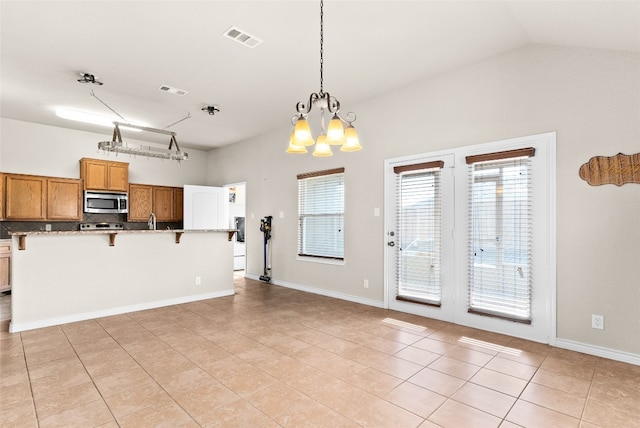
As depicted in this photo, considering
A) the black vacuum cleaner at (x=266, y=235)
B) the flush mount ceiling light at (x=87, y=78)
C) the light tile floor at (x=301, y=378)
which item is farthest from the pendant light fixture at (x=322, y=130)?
the black vacuum cleaner at (x=266, y=235)

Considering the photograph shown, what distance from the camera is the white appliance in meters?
7.47

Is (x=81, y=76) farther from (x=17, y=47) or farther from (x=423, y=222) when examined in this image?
(x=423, y=222)

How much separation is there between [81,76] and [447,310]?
5.25 metres

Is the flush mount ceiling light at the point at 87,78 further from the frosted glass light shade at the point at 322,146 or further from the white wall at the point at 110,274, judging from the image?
the frosted glass light shade at the point at 322,146

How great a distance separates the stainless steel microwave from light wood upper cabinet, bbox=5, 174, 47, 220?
647mm

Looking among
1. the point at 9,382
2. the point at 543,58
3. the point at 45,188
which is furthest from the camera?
the point at 45,188

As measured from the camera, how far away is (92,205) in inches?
256

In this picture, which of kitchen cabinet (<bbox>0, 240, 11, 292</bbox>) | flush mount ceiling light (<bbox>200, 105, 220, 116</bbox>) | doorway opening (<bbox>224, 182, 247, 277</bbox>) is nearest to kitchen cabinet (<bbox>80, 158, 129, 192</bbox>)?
kitchen cabinet (<bbox>0, 240, 11, 292</bbox>)

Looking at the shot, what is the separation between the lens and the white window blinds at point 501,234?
137 inches

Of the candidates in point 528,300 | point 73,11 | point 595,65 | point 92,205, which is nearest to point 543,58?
point 595,65

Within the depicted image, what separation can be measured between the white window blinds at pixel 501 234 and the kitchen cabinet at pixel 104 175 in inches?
253

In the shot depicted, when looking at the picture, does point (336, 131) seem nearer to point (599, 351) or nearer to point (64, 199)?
point (599, 351)

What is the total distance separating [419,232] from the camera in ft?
14.2

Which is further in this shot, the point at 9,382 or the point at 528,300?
the point at 528,300
